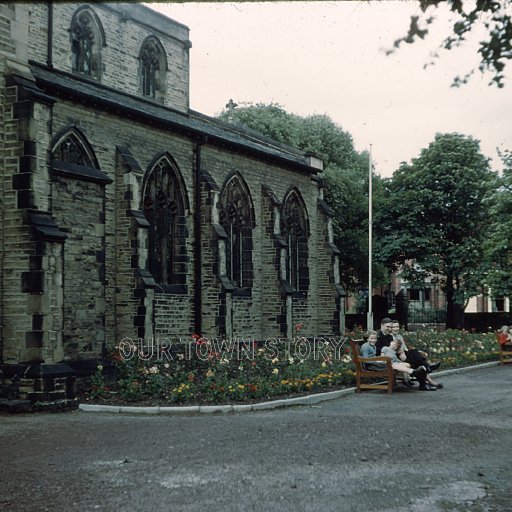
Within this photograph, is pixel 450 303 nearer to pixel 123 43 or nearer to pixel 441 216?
pixel 441 216

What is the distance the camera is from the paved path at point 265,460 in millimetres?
6207

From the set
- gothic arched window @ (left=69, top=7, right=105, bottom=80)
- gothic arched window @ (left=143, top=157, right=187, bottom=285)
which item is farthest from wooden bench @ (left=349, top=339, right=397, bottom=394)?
gothic arched window @ (left=69, top=7, right=105, bottom=80)

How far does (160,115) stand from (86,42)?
3603 millimetres

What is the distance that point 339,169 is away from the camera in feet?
139

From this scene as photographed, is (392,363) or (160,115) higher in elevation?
(160,115)

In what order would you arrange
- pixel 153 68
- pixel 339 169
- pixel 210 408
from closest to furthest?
pixel 210 408
pixel 153 68
pixel 339 169

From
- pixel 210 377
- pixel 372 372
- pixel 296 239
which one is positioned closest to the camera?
pixel 210 377

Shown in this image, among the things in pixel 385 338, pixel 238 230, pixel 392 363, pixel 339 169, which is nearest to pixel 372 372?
pixel 392 363

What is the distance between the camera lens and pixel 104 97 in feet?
65.0

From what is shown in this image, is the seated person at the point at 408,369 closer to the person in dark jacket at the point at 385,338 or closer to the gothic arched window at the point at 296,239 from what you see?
the person in dark jacket at the point at 385,338

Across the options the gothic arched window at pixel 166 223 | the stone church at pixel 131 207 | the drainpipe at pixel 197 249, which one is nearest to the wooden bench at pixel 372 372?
the stone church at pixel 131 207

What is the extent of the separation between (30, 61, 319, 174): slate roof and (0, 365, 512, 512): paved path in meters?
9.27

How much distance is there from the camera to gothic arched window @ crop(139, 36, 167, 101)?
25.7m

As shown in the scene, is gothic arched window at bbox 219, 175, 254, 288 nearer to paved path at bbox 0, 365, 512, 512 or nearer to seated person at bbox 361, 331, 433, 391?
seated person at bbox 361, 331, 433, 391
